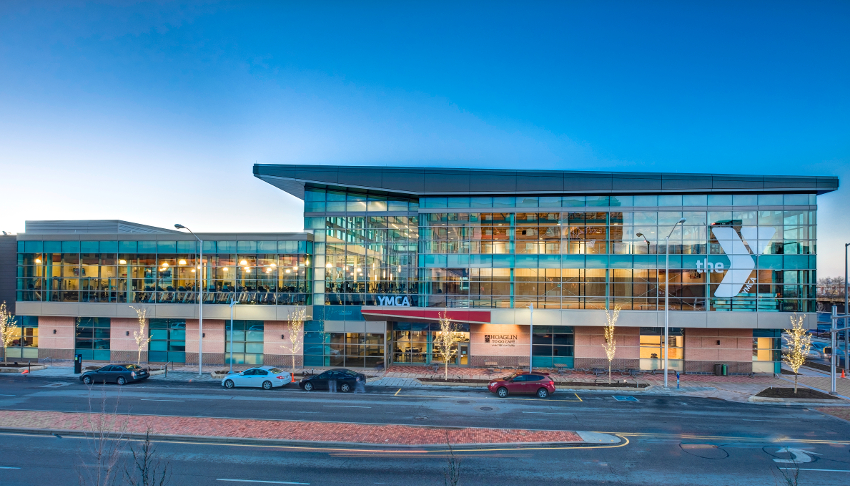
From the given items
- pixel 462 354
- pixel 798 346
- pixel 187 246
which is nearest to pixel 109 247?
pixel 187 246

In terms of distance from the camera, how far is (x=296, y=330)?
34.1 metres

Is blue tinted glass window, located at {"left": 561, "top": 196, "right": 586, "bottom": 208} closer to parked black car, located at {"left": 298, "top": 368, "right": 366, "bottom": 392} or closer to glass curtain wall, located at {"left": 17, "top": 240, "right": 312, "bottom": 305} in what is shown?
parked black car, located at {"left": 298, "top": 368, "right": 366, "bottom": 392}

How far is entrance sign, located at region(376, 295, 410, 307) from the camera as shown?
116ft

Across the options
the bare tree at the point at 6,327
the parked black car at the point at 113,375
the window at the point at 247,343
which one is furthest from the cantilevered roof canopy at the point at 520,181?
the bare tree at the point at 6,327

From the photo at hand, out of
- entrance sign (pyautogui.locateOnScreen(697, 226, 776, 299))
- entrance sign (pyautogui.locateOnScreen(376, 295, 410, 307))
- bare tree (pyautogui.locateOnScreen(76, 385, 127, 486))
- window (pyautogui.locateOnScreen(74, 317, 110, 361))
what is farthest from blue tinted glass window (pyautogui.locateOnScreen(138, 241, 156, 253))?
entrance sign (pyautogui.locateOnScreen(697, 226, 776, 299))

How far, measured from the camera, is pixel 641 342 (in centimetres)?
3444

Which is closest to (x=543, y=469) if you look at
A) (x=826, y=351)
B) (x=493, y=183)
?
(x=493, y=183)

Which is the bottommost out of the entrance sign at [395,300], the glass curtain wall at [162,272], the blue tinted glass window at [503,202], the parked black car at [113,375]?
the parked black car at [113,375]

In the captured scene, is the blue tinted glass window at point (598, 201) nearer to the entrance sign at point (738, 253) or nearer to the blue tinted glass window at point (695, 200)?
the blue tinted glass window at point (695, 200)

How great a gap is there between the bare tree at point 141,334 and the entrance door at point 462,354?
2471 centimetres

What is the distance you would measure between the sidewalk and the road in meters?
0.71

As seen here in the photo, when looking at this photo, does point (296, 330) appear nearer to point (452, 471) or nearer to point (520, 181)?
point (520, 181)

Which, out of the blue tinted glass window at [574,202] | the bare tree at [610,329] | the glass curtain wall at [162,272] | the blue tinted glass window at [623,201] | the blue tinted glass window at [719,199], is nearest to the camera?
the bare tree at [610,329]

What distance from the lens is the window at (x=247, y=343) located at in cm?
3647
